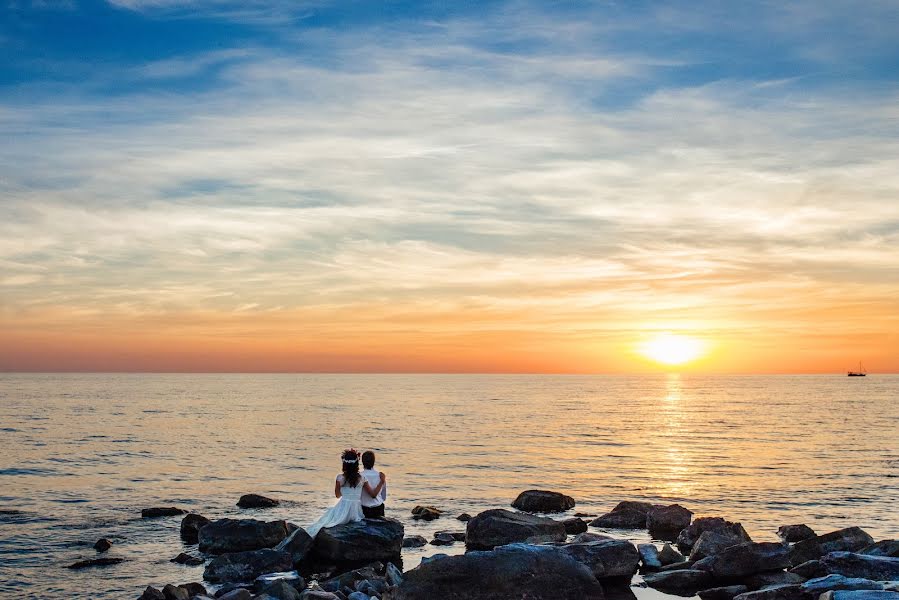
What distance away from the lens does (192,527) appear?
26.0 meters

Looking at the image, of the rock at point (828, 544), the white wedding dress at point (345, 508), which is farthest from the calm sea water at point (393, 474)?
the rock at point (828, 544)

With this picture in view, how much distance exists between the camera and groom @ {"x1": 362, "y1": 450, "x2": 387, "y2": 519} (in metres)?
22.2

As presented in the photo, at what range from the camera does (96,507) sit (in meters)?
32.1

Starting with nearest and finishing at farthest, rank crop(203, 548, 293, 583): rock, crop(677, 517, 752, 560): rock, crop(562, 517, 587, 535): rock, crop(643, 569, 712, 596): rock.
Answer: crop(643, 569, 712, 596): rock → crop(203, 548, 293, 583): rock → crop(677, 517, 752, 560): rock → crop(562, 517, 587, 535): rock

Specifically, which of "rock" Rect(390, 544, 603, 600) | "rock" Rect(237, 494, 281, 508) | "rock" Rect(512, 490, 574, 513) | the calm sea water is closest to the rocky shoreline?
A: "rock" Rect(390, 544, 603, 600)

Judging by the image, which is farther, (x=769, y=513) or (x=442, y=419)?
(x=442, y=419)

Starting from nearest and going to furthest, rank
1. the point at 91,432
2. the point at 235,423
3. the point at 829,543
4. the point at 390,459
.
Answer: the point at 829,543 < the point at 390,459 < the point at 91,432 < the point at 235,423

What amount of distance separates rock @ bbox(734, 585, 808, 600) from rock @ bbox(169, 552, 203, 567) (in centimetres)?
1460

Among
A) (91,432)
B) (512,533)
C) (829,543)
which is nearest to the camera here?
(829,543)

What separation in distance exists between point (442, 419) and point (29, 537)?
230ft

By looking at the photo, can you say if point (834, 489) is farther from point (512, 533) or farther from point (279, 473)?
point (279, 473)

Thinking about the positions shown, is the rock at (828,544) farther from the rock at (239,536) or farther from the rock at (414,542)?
the rock at (239,536)

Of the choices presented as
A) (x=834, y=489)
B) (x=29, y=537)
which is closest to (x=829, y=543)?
(x=834, y=489)

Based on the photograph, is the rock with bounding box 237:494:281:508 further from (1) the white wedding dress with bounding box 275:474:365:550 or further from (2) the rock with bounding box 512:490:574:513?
(1) the white wedding dress with bounding box 275:474:365:550
